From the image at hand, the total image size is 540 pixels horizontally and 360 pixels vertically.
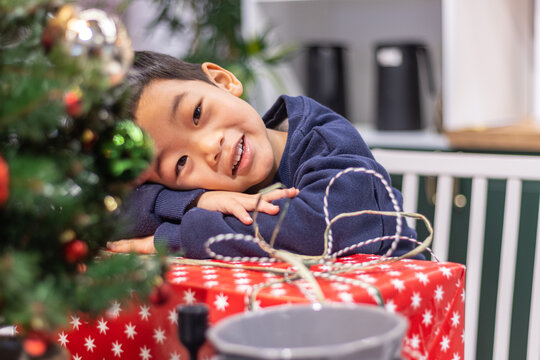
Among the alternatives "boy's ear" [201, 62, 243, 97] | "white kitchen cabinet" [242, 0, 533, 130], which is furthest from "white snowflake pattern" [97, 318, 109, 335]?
"white kitchen cabinet" [242, 0, 533, 130]

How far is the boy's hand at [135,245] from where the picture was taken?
0.96 metres

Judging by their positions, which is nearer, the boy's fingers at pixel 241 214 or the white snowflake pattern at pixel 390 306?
the white snowflake pattern at pixel 390 306

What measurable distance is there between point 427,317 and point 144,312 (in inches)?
11.2

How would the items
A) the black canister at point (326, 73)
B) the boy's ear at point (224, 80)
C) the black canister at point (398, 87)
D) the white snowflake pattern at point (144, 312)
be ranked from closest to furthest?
the white snowflake pattern at point (144, 312)
the boy's ear at point (224, 80)
the black canister at point (398, 87)
the black canister at point (326, 73)

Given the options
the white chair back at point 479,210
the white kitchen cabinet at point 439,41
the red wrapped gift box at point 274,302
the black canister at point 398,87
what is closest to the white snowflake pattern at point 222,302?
the red wrapped gift box at point 274,302

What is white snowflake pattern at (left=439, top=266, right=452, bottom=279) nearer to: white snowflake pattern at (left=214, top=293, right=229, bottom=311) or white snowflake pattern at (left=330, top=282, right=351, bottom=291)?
white snowflake pattern at (left=330, top=282, right=351, bottom=291)

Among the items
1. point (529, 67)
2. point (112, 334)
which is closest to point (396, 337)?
point (112, 334)

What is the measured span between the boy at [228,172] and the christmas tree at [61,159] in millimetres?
346

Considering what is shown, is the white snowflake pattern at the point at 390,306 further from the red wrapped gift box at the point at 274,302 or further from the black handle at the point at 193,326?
the black handle at the point at 193,326

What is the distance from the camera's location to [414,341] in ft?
2.14

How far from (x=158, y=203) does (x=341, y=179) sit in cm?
29

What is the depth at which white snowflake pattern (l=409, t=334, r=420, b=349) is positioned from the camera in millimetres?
647

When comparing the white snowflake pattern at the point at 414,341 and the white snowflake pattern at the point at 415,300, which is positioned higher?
the white snowflake pattern at the point at 415,300

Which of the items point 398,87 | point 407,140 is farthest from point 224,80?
point 398,87
